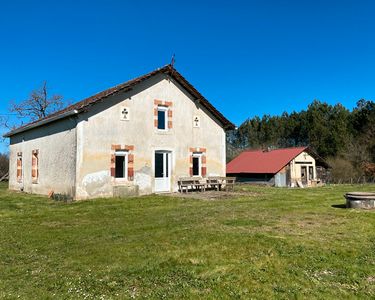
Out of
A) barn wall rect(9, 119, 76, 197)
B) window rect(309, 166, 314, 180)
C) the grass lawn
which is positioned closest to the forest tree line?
window rect(309, 166, 314, 180)

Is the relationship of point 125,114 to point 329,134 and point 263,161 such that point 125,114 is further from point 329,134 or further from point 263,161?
point 329,134

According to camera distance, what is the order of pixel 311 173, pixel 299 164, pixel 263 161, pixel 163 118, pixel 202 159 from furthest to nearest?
1. pixel 311 173
2. pixel 263 161
3. pixel 299 164
4. pixel 202 159
5. pixel 163 118

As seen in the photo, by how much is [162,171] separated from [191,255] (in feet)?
41.1

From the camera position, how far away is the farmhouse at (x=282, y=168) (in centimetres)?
3019

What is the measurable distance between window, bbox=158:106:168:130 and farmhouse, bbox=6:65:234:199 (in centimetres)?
5

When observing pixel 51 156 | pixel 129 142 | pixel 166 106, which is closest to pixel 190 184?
pixel 129 142

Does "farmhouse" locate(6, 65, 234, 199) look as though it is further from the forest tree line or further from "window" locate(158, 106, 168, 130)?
the forest tree line

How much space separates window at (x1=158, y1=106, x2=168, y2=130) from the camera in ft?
61.8

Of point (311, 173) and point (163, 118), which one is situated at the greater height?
point (163, 118)

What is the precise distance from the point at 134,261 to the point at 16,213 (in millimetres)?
7777

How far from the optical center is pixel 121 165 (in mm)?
17172

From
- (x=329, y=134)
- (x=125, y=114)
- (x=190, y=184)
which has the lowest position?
(x=190, y=184)

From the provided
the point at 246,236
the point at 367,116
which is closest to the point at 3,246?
the point at 246,236

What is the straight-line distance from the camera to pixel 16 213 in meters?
12.0
